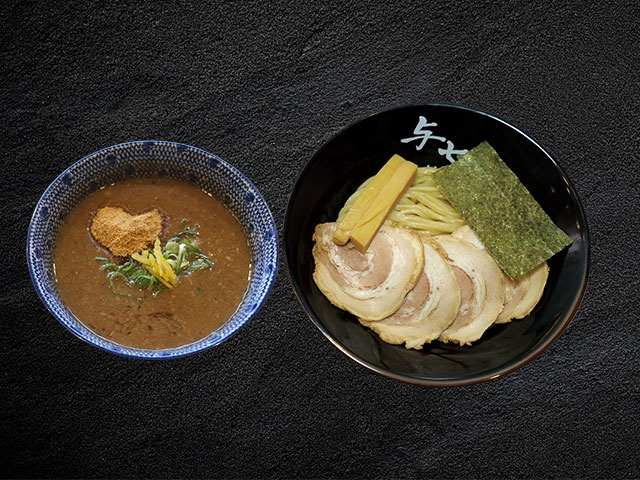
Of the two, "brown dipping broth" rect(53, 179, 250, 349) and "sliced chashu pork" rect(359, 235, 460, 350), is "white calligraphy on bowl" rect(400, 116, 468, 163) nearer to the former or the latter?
"sliced chashu pork" rect(359, 235, 460, 350)

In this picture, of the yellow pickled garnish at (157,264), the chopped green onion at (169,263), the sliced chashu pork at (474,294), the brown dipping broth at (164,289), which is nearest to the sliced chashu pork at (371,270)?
the sliced chashu pork at (474,294)

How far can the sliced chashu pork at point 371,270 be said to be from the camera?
2.48 m

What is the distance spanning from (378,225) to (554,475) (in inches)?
48.5

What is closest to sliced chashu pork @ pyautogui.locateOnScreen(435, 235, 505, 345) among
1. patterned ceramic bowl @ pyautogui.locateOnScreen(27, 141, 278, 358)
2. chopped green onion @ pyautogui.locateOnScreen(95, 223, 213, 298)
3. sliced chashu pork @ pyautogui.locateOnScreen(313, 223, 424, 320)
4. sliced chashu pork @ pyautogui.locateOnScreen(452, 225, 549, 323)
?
sliced chashu pork @ pyautogui.locateOnScreen(452, 225, 549, 323)

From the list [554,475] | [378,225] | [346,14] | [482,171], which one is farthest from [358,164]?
[554,475]

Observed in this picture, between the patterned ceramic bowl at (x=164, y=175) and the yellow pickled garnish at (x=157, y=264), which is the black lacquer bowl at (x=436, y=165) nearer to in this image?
the patterned ceramic bowl at (x=164, y=175)

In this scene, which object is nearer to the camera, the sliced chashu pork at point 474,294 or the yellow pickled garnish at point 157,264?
the yellow pickled garnish at point 157,264

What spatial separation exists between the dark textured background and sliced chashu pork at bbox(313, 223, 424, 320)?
0.23 meters

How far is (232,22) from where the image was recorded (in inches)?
111

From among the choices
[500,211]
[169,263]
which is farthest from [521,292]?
[169,263]

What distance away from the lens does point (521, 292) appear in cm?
258

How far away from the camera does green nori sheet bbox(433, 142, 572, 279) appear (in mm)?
2537

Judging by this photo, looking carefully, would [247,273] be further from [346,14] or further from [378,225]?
[346,14]

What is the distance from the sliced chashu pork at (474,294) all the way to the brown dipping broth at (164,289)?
0.76m
